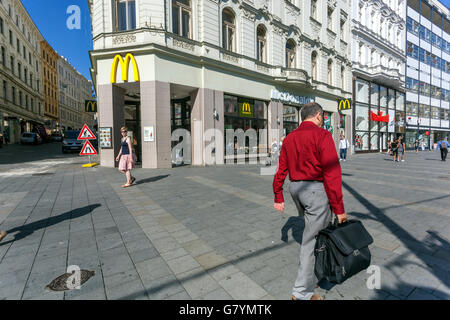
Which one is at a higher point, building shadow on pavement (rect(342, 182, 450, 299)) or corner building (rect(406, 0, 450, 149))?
corner building (rect(406, 0, 450, 149))

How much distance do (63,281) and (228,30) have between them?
15062 mm

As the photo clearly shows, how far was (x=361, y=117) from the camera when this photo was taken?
85.6 feet

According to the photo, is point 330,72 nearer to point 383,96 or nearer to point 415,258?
point 383,96

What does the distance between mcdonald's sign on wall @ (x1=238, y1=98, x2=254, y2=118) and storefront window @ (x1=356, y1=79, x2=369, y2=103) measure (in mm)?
16531

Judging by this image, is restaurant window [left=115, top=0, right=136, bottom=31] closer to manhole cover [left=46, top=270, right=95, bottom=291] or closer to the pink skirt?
the pink skirt

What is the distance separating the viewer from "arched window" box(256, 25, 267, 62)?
1590cm

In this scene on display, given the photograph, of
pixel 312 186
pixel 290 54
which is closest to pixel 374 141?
pixel 290 54

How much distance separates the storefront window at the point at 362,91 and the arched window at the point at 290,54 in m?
11.3

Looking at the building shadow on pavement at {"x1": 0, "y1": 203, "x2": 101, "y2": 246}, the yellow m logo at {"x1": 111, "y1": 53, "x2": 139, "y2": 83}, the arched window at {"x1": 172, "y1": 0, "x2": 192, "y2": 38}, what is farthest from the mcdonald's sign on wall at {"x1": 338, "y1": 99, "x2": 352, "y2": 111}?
the building shadow on pavement at {"x1": 0, "y1": 203, "x2": 101, "y2": 246}

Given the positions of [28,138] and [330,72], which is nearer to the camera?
[330,72]

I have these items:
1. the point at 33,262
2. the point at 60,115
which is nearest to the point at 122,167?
the point at 33,262

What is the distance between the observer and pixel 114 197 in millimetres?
5953

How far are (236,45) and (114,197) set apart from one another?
40.4 ft

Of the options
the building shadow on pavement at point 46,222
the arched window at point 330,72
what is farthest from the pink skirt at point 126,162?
the arched window at point 330,72
